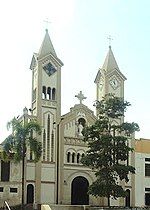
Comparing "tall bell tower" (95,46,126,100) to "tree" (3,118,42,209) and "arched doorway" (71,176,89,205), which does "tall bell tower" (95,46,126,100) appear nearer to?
"arched doorway" (71,176,89,205)

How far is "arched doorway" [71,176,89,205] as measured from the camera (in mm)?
55125

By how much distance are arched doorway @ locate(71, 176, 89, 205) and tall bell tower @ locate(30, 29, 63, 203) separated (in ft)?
9.75

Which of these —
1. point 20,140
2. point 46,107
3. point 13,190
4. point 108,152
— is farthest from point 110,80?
point 20,140

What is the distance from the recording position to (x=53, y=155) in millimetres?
53906

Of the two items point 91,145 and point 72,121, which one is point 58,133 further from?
point 91,145

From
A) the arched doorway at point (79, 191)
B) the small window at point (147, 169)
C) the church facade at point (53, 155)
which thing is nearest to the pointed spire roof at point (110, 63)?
the church facade at point (53, 155)

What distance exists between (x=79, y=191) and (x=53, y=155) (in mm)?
5447

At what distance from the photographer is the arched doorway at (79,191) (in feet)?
181

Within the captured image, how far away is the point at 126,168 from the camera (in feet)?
140

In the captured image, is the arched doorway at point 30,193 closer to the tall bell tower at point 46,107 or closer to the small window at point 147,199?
the tall bell tower at point 46,107

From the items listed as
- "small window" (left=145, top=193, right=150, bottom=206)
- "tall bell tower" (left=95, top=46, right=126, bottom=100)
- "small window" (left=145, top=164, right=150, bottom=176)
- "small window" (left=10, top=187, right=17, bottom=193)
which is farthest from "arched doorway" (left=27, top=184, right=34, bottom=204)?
"small window" (left=145, top=164, right=150, bottom=176)

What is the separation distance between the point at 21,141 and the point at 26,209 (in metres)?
5.91

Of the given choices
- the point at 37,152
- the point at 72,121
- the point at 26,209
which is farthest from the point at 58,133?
the point at 26,209

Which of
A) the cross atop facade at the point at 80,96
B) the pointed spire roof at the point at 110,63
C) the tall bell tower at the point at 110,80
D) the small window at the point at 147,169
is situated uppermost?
the pointed spire roof at the point at 110,63
